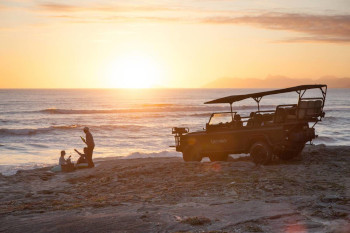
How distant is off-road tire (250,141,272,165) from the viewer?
46.8 ft

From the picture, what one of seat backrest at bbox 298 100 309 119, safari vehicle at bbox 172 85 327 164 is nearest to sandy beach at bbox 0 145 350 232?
safari vehicle at bbox 172 85 327 164

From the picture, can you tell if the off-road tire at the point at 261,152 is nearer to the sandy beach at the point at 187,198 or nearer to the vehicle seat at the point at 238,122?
the sandy beach at the point at 187,198

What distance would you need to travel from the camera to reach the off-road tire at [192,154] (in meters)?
16.3

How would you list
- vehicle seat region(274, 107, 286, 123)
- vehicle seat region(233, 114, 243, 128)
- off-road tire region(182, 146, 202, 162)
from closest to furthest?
vehicle seat region(274, 107, 286, 123)
vehicle seat region(233, 114, 243, 128)
off-road tire region(182, 146, 202, 162)

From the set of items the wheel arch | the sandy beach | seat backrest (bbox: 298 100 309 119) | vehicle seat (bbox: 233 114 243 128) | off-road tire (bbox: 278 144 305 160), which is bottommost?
the sandy beach

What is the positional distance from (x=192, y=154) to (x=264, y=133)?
338cm

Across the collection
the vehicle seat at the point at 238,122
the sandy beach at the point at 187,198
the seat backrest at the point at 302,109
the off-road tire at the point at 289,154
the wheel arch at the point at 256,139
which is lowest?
the sandy beach at the point at 187,198

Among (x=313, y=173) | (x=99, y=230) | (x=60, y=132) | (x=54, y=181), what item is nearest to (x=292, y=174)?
(x=313, y=173)

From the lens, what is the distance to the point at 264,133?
14.3 m

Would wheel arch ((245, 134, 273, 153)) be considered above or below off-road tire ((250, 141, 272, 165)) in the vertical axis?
above

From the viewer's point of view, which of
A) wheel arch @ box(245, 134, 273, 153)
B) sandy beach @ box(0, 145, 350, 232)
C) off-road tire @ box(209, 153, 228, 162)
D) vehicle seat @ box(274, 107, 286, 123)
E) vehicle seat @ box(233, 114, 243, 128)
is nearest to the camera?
sandy beach @ box(0, 145, 350, 232)

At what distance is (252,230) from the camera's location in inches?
294

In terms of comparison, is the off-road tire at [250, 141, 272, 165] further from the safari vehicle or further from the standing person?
the standing person

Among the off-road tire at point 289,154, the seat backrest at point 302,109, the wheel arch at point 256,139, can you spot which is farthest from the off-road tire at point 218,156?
the seat backrest at point 302,109
